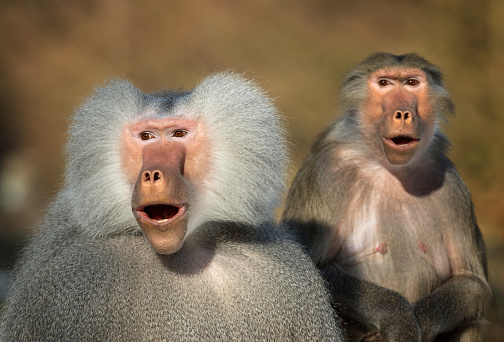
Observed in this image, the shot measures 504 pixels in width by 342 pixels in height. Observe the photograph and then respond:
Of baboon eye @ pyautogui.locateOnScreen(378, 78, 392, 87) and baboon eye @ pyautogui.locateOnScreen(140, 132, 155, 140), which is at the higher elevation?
baboon eye @ pyautogui.locateOnScreen(378, 78, 392, 87)

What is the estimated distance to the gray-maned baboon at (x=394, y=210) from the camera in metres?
3.78

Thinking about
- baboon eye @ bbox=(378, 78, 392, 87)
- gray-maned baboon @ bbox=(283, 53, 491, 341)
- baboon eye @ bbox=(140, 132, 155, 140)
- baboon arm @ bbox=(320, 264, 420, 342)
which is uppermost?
baboon eye @ bbox=(378, 78, 392, 87)

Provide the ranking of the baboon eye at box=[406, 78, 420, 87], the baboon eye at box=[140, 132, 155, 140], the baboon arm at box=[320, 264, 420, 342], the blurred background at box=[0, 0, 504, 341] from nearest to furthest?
the baboon eye at box=[140, 132, 155, 140] → the baboon arm at box=[320, 264, 420, 342] → the baboon eye at box=[406, 78, 420, 87] → the blurred background at box=[0, 0, 504, 341]

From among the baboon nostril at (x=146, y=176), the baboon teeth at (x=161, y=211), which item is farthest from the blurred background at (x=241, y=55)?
the baboon nostril at (x=146, y=176)

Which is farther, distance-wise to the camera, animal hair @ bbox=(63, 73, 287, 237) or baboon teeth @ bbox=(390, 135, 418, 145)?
baboon teeth @ bbox=(390, 135, 418, 145)

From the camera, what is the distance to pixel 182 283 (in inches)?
104

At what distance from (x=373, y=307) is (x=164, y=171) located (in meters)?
1.60

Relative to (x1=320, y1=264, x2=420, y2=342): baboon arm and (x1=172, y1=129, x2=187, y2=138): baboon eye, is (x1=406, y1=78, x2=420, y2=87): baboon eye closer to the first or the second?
(x1=320, y1=264, x2=420, y2=342): baboon arm

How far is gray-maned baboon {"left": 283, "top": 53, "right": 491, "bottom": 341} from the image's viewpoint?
149 inches

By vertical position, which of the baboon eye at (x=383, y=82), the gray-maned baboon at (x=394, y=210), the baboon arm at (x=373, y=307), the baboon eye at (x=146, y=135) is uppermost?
the baboon eye at (x=383, y=82)

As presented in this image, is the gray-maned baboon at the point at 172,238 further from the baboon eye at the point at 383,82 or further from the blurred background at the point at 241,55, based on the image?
the blurred background at the point at 241,55

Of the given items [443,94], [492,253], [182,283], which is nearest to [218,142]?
[182,283]

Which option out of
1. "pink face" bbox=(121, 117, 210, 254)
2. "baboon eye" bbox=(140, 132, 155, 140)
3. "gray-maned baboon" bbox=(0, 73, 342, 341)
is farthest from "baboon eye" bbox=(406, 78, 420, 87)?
"baboon eye" bbox=(140, 132, 155, 140)

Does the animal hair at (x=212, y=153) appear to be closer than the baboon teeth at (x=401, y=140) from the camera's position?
Yes
